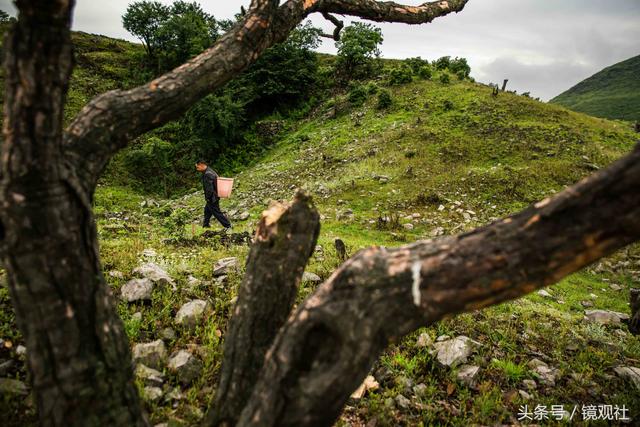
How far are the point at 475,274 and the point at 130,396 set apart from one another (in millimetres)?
1850

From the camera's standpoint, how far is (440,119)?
1675 cm

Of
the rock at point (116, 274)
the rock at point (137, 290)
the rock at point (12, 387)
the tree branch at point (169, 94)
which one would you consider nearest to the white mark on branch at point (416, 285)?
the tree branch at point (169, 94)

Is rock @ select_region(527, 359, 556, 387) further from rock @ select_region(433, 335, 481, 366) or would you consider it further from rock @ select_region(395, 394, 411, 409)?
rock @ select_region(395, 394, 411, 409)

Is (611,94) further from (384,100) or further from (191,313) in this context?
(191,313)

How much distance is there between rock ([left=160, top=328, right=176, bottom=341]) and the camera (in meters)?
3.14

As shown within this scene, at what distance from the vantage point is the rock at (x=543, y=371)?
3279mm

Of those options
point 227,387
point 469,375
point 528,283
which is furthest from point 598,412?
point 227,387

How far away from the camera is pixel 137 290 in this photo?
3615 mm

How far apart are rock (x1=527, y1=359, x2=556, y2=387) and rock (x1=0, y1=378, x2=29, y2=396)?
430cm

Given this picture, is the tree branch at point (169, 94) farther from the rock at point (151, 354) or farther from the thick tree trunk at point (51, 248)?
the rock at point (151, 354)

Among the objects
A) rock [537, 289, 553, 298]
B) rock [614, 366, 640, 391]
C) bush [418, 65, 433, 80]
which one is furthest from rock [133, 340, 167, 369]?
bush [418, 65, 433, 80]

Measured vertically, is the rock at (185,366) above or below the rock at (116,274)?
below

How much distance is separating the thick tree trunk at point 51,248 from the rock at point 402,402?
2.07 m

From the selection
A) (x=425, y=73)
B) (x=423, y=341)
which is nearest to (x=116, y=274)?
(x=423, y=341)
